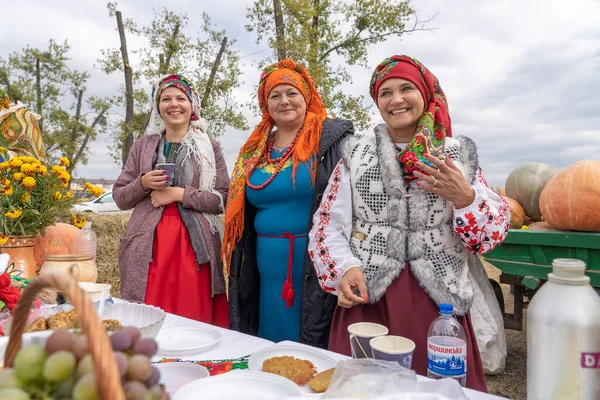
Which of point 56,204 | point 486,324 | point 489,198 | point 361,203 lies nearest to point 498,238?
point 489,198

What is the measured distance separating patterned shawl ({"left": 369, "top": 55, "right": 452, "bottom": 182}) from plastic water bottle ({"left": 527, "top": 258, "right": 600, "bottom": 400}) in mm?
1000

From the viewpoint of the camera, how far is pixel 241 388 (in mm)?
1176

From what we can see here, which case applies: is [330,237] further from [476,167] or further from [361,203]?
[476,167]

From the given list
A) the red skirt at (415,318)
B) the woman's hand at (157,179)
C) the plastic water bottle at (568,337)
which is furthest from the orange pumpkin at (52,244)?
the plastic water bottle at (568,337)

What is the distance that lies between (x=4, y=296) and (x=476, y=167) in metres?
1.99

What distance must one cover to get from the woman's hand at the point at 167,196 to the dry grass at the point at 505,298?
285 centimetres

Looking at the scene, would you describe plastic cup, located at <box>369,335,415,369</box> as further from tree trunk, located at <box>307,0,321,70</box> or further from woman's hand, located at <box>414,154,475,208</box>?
tree trunk, located at <box>307,0,321,70</box>

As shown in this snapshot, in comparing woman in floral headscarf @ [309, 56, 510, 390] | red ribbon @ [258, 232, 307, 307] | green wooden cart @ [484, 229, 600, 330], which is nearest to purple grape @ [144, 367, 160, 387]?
woman in floral headscarf @ [309, 56, 510, 390]

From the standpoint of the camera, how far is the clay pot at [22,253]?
2447mm

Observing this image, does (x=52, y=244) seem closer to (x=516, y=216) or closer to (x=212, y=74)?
(x=516, y=216)

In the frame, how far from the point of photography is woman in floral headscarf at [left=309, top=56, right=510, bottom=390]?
1803mm

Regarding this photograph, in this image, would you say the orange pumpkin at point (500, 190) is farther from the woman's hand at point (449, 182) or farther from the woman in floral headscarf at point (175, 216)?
the woman's hand at point (449, 182)

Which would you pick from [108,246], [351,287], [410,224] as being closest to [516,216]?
[410,224]

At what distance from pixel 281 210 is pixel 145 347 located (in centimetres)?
194
